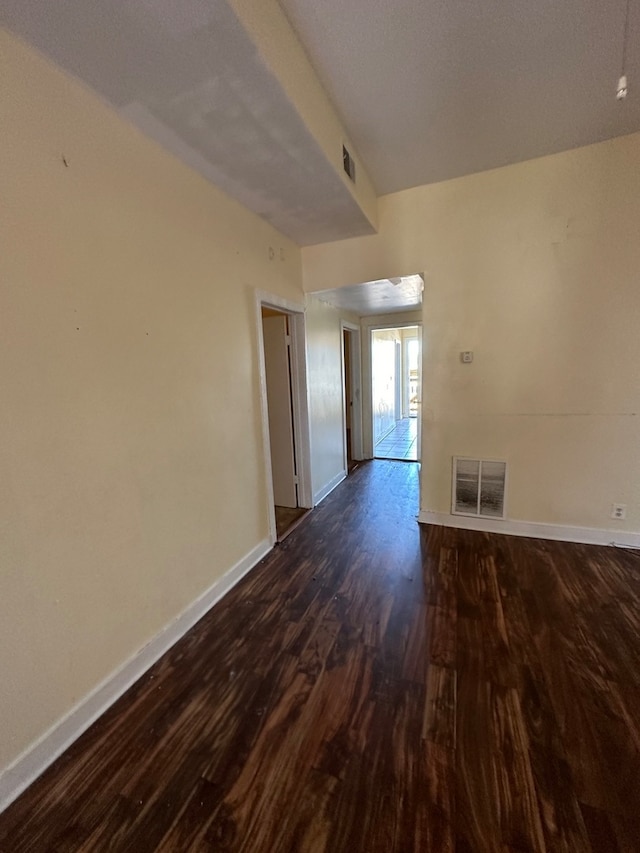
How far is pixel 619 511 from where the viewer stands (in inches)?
105

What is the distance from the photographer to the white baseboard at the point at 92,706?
1.23 metres

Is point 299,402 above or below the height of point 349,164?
below

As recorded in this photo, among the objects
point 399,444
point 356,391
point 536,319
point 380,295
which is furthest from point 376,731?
point 399,444

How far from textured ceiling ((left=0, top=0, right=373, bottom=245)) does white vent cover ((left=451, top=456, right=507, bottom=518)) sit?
2.41 metres

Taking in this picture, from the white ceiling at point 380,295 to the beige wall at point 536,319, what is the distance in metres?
0.20

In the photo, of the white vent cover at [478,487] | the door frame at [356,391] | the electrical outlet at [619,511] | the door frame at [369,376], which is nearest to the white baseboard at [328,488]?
the door frame at [356,391]

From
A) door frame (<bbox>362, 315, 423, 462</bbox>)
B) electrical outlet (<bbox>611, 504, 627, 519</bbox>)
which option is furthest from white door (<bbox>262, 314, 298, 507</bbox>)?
electrical outlet (<bbox>611, 504, 627, 519</bbox>)

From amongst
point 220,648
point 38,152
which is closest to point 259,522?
point 220,648

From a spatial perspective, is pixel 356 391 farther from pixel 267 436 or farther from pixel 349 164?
pixel 349 164

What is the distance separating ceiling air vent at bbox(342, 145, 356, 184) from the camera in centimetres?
220

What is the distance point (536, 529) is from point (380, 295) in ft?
9.06

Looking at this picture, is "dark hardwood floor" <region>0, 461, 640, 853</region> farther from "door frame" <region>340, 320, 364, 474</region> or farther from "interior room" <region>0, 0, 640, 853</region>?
"door frame" <region>340, 320, 364, 474</region>

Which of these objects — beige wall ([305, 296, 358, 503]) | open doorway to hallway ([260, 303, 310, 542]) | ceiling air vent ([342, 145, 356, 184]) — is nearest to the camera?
ceiling air vent ([342, 145, 356, 184])

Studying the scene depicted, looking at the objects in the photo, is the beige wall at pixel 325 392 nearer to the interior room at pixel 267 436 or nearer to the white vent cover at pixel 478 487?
the interior room at pixel 267 436
